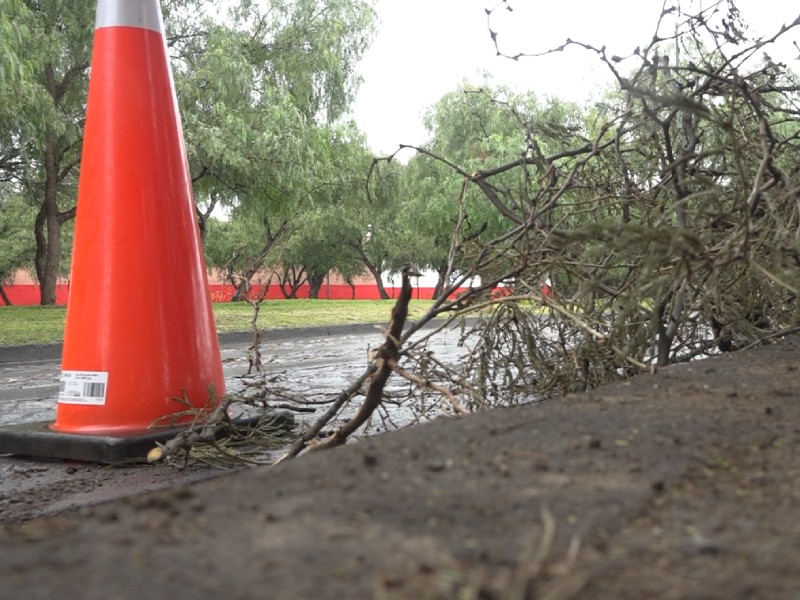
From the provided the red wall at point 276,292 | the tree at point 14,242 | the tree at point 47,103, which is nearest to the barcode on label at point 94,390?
the tree at point 47,103

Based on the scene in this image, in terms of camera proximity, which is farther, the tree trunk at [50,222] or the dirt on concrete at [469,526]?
the tree trunk at [50,222]

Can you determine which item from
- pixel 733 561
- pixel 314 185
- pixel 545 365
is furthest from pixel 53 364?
pixel 314 185

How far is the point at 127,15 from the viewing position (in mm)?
4062

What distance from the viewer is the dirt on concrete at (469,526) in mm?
1061

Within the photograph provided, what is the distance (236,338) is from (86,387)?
9.61m

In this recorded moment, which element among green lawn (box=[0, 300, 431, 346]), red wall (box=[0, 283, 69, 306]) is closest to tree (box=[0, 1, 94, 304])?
green lawn (box=[0, 300, 431, 346])

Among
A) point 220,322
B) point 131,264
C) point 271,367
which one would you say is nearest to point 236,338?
point 220,322

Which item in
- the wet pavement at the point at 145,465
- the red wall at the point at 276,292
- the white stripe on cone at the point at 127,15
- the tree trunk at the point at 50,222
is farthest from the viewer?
the red wall at the point at 276,292

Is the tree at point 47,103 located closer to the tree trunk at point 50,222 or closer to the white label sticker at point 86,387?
the tree trunk at point 50,222

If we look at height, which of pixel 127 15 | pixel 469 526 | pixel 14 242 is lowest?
pixel 469 526

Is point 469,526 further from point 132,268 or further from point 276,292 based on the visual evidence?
point 276,292

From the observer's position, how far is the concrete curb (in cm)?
1064

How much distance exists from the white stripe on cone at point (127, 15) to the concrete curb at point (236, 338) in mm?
4323

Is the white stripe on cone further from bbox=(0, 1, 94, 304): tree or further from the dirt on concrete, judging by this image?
bbox=(0, 1, 94, 304): tree
